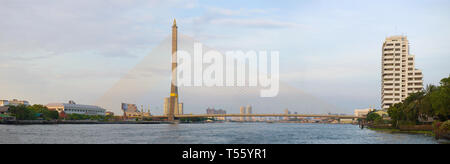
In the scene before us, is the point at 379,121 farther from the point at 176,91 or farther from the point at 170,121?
the point at 170,121

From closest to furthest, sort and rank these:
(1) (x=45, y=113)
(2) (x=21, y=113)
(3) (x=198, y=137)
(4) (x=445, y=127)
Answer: (4) (x=445, y=127) < (3) (x=198, y=137) < (2) (x=21, y=113) < (1) (x=45, y=113)

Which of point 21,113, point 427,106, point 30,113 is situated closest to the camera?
point 427,106

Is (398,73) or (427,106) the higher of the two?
(398,73)

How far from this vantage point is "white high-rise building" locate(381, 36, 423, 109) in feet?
405

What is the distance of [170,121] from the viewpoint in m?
158

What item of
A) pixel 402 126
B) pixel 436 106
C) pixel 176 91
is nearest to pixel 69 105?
pixel 176 91

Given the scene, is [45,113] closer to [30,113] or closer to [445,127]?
[30,113]

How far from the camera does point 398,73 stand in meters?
125

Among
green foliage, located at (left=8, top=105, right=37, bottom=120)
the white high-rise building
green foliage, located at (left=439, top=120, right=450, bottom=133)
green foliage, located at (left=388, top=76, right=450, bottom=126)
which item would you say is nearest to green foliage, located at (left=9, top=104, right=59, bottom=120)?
green foliage, located at (left=8, top=105, right=37, bottom=120)

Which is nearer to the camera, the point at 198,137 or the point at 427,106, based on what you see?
the point at 198,137

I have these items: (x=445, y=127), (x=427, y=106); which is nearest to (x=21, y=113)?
(x=427, y=106)

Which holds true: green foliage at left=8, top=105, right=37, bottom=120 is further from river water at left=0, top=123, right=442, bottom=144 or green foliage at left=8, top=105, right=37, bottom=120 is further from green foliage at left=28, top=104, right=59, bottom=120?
river water at left=0, top=123, right=442, bottom=144

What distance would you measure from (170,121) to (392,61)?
75.4 metres

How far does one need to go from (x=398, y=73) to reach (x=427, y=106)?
223 feet
